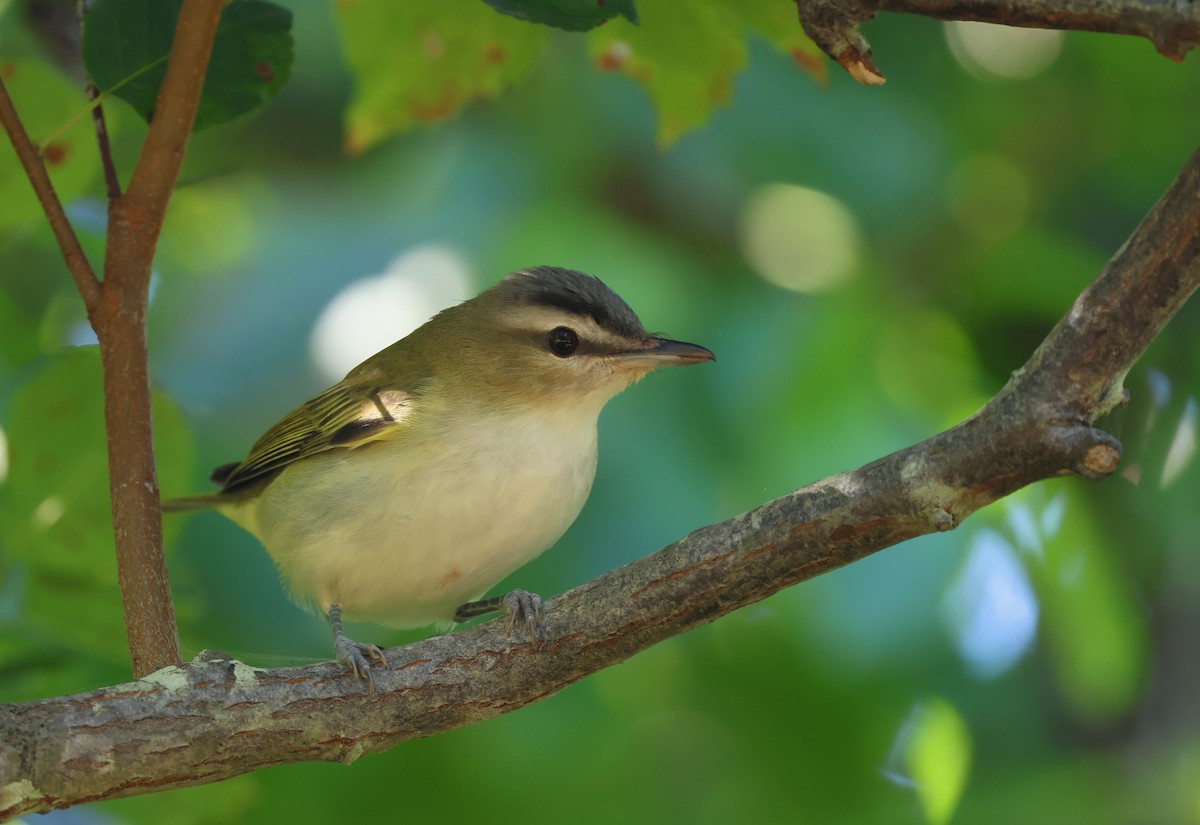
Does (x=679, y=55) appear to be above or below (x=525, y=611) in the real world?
above

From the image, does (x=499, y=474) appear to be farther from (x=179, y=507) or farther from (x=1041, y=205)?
(x=1041, y=205)

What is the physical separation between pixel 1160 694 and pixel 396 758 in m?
3.35

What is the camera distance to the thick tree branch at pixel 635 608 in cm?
203

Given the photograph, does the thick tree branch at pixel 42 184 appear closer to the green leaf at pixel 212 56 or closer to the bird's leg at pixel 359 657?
the green leaf at pixel 212 56

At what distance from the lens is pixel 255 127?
6.01m

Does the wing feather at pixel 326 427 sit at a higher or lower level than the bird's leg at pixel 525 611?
higher

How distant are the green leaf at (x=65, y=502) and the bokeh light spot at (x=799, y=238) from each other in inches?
93.1

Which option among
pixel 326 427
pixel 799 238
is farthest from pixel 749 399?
pixel 326 427

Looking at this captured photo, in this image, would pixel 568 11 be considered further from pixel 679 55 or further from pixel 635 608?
pixel 635 608

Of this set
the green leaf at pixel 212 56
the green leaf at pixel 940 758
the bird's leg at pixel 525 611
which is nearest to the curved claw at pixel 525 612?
the bird's leg at pixel 525 611

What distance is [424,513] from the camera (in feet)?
11.5

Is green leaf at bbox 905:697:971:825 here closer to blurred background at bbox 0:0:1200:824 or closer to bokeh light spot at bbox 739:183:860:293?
blurred background at bbox 0:0:1200:824

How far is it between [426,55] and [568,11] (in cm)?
89

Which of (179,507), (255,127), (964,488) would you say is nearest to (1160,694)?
(964,488)
